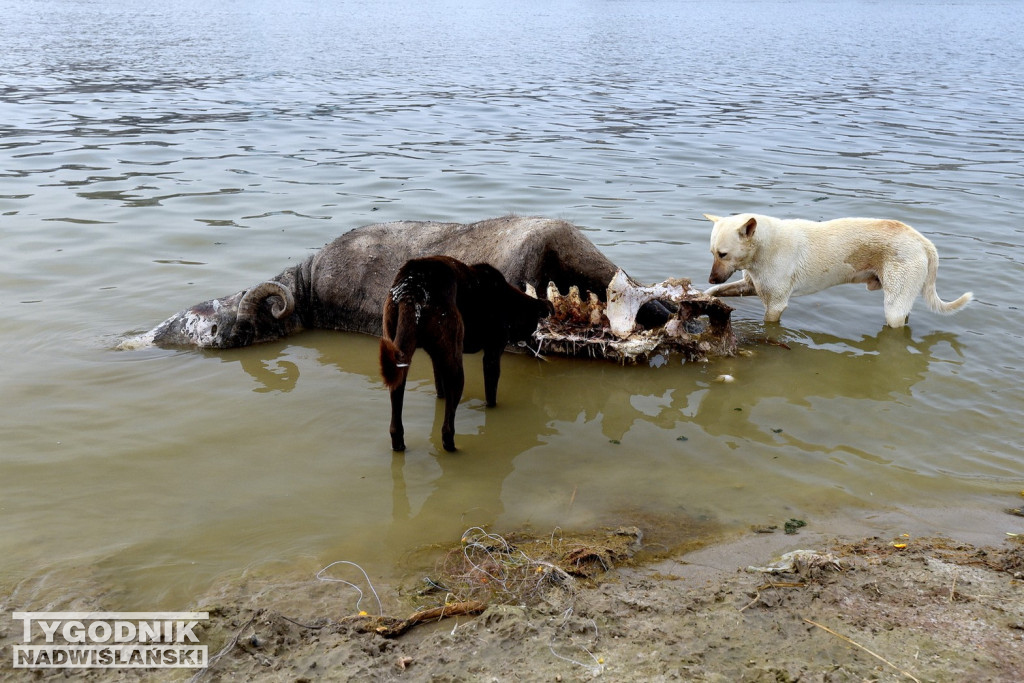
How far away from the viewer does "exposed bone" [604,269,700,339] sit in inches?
270

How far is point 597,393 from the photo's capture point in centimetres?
662

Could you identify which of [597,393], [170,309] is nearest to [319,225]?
[170,309]

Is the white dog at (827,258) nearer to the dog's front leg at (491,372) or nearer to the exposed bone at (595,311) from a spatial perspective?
the exposed bone at (595,311)

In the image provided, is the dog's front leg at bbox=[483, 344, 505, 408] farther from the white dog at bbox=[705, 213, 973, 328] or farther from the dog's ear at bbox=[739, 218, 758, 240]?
the dog's ear at bbox=[739, 218, 758, 240]

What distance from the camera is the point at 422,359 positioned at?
724 centimetres

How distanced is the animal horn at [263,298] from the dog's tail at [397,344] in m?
2.70

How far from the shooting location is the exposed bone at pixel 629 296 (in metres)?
6.87

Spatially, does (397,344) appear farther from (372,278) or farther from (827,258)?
(827,258)

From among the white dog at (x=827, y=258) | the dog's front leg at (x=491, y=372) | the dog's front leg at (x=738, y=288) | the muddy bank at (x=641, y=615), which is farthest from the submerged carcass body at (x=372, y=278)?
the muddy bank at (x=641, y=615)

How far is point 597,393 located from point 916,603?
125 inches

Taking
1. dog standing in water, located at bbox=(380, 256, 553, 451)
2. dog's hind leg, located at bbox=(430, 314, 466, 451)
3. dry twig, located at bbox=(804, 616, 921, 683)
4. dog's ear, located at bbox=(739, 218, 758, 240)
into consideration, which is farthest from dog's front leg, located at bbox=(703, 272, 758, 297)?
dry twig, located at bbox=(804, 616, 921, 683)

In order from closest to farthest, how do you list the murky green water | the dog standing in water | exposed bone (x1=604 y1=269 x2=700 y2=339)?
the murky green water → the dog standing in water → exposed bone (x1=604 y1=269 x2=700 y2=339)

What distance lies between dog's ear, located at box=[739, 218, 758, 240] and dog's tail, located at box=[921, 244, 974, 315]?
5.07ft

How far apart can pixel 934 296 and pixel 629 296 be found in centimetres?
296
